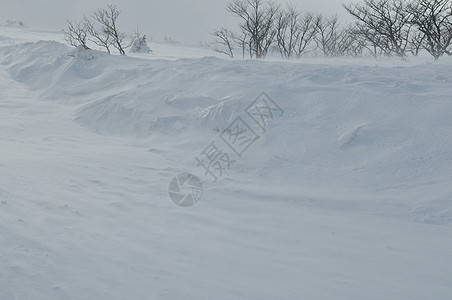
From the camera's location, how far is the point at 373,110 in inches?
201

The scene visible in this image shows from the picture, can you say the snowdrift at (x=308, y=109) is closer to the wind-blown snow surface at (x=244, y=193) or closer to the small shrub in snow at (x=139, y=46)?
the wind-blown snow surface at (x=244, y=193)

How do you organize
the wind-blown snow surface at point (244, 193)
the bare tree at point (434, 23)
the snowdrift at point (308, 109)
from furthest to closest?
1. the bare tree at point (434, 23)
2. the snowdrift at point (308, 109)
3. the wind-blown snow surface at point (244, 193)

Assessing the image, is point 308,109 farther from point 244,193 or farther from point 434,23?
point 434,23

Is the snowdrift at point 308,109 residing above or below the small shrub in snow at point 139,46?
below

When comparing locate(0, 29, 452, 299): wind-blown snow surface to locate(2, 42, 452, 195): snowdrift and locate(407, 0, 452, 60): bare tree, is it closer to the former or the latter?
locate(2, 42, 452, 195): snowdrift

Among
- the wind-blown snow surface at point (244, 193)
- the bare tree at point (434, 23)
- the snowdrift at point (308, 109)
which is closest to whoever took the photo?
the wind-blown snow surface at point (244, 193)

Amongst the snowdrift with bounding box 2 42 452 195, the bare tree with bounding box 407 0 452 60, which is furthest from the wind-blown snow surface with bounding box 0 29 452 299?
the bare tree with bounding box 407 0 452 60

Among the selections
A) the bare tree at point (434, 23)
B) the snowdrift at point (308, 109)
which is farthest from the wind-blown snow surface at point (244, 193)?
the bare tree at point (434, 23)

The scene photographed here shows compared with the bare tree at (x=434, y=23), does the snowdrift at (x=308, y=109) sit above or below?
below

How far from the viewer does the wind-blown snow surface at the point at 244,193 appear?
265 cm

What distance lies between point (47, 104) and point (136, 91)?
8.61 ft

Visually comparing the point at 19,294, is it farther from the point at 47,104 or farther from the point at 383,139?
the point at 47,104

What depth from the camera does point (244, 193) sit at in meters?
4.22

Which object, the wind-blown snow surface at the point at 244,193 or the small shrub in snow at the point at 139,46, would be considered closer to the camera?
the wind-blown snow surface at the point at 244,193
